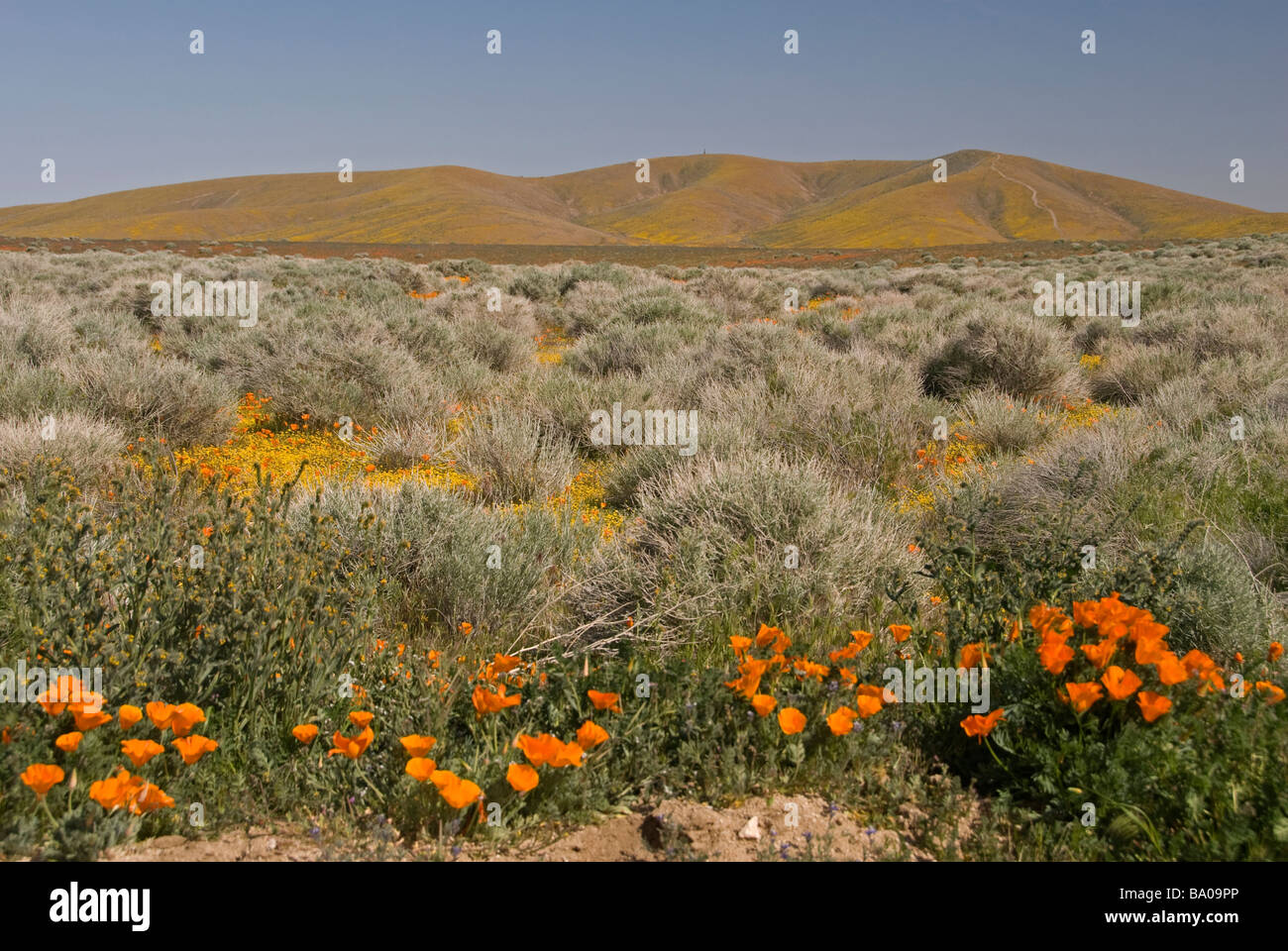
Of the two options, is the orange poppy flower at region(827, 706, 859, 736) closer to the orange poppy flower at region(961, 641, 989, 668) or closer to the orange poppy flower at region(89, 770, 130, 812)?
the orange poppy flower at region(961, 641, 989, 668)

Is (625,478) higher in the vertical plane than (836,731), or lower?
higher

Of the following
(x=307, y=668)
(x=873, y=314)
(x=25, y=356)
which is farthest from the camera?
(x=873, y=314)

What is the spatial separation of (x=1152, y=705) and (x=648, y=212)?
461ft

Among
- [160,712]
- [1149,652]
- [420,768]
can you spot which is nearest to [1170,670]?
[1149,652]

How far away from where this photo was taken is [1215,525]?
12.6 feet

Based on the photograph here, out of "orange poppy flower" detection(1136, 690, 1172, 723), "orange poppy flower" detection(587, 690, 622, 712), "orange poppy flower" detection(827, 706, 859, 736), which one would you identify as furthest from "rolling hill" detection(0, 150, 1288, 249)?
"orange poppy flower" detection(1136, 690, 1172, 723)

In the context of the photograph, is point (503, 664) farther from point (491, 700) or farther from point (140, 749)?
point (140, 749)

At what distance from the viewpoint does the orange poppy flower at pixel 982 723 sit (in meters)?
2.05

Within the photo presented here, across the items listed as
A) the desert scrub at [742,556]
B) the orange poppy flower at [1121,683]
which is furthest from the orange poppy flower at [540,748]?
the orange poppy flower at [1121,683]

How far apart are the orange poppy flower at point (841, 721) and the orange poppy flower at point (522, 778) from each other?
843 mm

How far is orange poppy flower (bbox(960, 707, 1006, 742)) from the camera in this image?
6.73ft
